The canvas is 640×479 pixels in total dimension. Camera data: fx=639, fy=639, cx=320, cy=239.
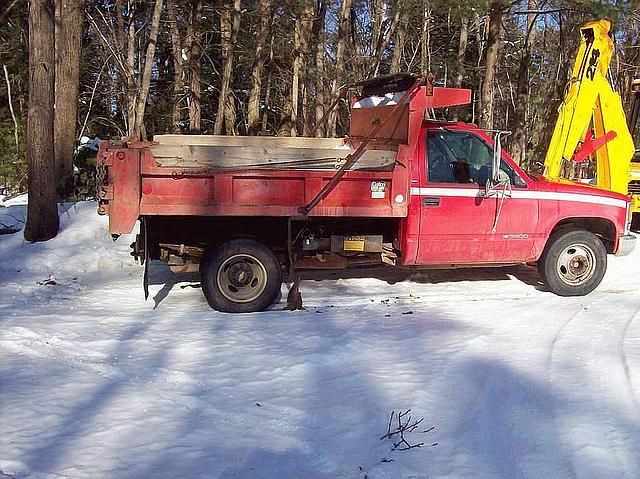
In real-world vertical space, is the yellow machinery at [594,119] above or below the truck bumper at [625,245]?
above

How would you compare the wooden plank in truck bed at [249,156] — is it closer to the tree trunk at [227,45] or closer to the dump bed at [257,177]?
the dump bed at [257,177]

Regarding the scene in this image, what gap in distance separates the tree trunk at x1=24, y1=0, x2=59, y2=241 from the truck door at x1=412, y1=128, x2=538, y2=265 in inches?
252

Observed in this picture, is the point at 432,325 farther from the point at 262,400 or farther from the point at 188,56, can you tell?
the point at 188,56

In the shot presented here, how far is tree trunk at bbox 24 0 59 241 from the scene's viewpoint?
10.4m

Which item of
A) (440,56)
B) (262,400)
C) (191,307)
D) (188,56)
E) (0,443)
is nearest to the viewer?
(0,443)

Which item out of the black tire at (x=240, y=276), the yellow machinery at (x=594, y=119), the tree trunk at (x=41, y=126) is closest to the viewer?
the black tire at (x=240, y=276)

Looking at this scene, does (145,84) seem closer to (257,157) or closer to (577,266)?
(257,157)

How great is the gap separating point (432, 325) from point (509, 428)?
238cm

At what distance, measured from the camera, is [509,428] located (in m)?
4.23

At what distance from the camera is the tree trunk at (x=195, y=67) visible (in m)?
21.7

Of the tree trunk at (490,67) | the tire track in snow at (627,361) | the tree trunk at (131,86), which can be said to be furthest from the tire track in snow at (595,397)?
the tree trunk at (131,86)

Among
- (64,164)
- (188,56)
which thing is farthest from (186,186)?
A: (188,56)

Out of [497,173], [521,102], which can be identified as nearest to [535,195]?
[497,173]

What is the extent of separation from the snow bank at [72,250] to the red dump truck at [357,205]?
2.52m
